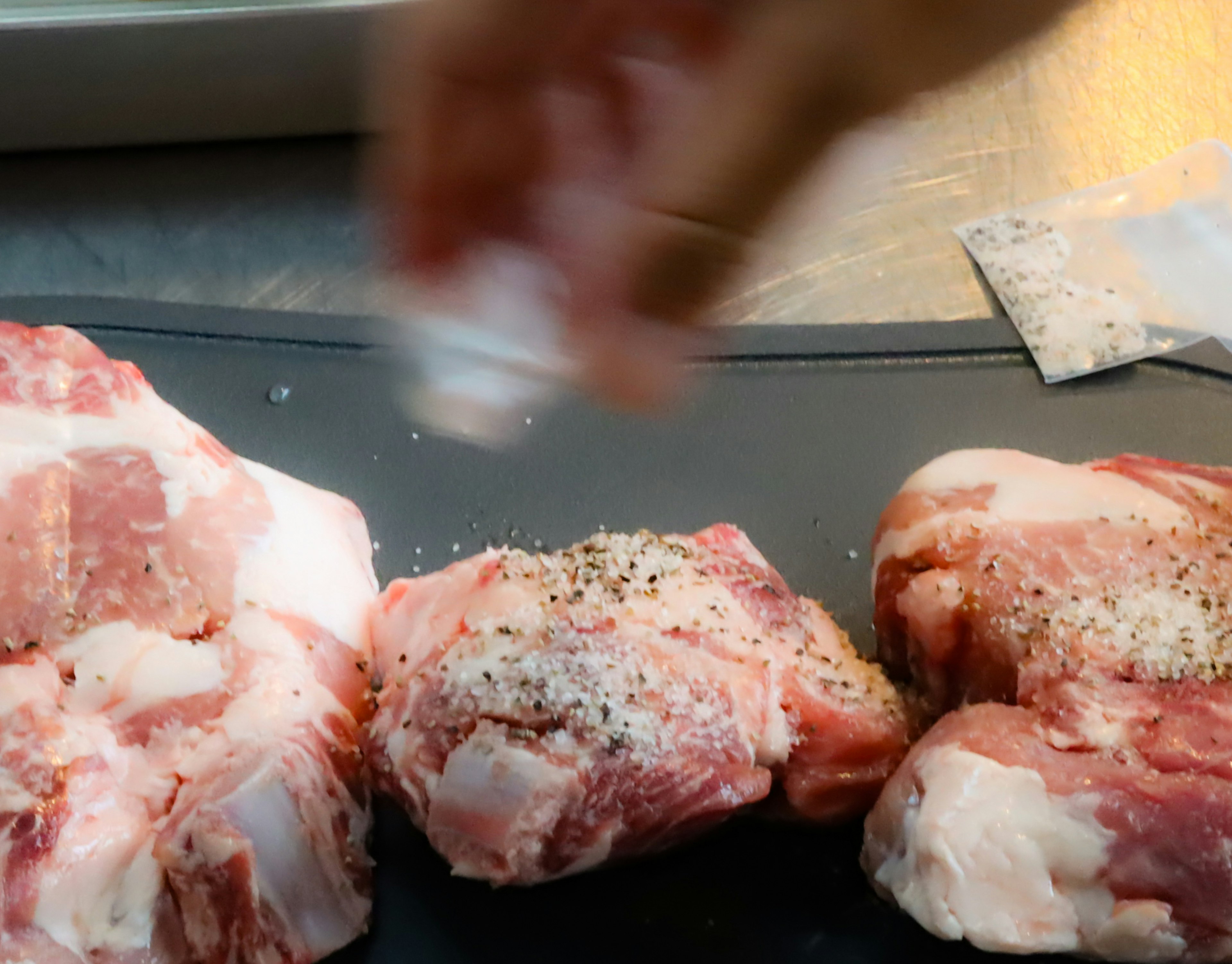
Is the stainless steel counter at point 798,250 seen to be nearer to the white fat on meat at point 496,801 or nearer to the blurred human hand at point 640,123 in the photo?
the white fat on meat at point 496,801

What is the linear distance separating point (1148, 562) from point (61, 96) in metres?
1.90

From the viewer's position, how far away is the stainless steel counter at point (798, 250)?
6.24 ft

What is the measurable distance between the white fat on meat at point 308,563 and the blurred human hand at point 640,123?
0.62 m

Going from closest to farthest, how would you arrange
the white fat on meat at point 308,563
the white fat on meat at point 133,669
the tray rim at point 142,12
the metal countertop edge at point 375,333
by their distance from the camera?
the white fat on meat at point 133,669
the white fat on meat at point 308,563
the metal countertop edge at point 375,333
the tray rim at point 142,12

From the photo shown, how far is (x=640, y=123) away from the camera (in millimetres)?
570

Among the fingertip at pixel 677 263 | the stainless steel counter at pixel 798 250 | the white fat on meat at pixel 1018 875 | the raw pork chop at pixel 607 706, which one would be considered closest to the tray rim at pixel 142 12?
the stainless steel counter at pixel 798 250

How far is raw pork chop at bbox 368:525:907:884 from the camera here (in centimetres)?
99

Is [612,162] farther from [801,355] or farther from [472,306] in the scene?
[801,355]

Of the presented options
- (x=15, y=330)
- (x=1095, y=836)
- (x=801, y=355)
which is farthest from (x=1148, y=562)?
(x=15, y=330)

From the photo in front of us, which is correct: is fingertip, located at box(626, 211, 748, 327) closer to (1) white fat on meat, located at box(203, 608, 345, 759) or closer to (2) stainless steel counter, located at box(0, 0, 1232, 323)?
(1) white fat on meat, located at box(203, 608, 345, 759)

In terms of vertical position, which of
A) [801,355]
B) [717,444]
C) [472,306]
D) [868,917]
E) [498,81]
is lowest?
[868,917]

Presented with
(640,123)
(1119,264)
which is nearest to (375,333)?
(640,123)

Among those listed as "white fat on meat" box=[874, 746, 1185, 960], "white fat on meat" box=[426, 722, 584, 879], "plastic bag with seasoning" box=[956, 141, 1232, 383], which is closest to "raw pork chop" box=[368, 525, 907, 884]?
"white fat on meat" box=[426, 722, 584, 879]

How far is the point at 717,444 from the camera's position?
4.85 ft
